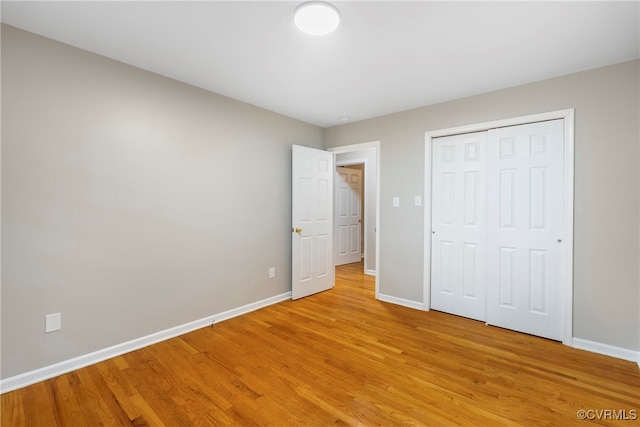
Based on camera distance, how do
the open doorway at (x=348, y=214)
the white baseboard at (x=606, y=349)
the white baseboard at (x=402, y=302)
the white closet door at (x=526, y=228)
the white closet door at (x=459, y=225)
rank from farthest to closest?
the open doorway at (x=348, y=214) → the white baseboard at (x=402, y=302) → the white closet door at (x=459, y=225) → the white closet door at (x=526, y=228) → the white baseboard at (x=606, y=349)

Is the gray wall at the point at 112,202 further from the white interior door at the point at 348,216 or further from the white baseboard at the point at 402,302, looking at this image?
the white interior door at the point at 348,216

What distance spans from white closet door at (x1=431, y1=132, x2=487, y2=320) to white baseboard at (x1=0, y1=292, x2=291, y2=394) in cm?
235

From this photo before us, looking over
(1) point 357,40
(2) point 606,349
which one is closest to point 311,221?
(1) point 357,40

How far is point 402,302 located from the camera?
3.62m

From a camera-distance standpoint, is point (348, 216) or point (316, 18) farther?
point (348, 216)

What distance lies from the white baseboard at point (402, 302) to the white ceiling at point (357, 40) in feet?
8.00

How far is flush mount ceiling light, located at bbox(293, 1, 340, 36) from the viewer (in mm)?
1701

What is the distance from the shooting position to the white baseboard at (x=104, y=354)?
1955 millimetres

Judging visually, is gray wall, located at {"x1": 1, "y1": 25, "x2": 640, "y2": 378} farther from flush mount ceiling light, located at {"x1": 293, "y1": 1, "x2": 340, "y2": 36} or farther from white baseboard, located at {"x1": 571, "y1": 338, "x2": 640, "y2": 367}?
flush mount ceiling light, located at {"x1": 293, "y1": 1, "x2": 340, "y2": 36}

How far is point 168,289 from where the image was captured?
2729 mm

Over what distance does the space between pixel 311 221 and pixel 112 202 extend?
2298 millimetres

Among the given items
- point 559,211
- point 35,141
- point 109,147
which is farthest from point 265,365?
point 559,211

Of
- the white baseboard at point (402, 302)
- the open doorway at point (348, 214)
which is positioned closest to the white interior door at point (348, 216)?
the open doorway at point (348, 214)

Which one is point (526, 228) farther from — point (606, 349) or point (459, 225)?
point (606, 349)
